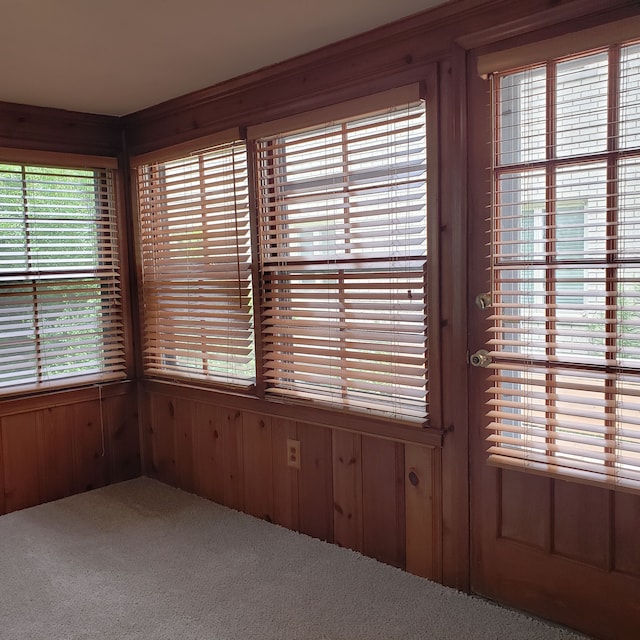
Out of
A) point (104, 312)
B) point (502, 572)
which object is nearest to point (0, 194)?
point (104, 312)

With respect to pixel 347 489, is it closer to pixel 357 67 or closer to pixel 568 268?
pixel 568 268

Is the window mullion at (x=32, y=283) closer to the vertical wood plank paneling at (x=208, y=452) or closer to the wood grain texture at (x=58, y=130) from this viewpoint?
the wood grain texture at (x=58, y=130)

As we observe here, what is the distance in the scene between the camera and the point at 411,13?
232cm

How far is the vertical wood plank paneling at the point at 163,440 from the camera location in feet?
12.1

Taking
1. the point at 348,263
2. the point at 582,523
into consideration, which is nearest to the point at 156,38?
the point at 348,263

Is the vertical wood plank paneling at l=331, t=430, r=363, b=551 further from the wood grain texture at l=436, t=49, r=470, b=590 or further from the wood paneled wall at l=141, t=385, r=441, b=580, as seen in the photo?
the wood grain texture at l=436, t=49, r=470, b=590

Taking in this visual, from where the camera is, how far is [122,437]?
3.83 metres

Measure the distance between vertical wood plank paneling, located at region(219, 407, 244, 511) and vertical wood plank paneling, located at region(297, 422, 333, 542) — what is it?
43 centimetres

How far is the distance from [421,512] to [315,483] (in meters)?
0.58

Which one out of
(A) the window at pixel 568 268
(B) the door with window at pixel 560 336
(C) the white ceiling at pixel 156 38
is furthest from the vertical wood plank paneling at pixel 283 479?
(C) the white ceiling at pixel 156 38

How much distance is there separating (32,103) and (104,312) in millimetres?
1176

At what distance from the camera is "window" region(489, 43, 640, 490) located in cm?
197

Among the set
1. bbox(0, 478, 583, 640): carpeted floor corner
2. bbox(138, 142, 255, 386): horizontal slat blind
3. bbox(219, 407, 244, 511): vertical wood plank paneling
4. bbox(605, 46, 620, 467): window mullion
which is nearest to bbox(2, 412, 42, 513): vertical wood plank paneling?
bbox(0, 478, 583, 640): carpeted floor corner

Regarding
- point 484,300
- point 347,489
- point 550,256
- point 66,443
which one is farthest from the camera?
point 66,443
